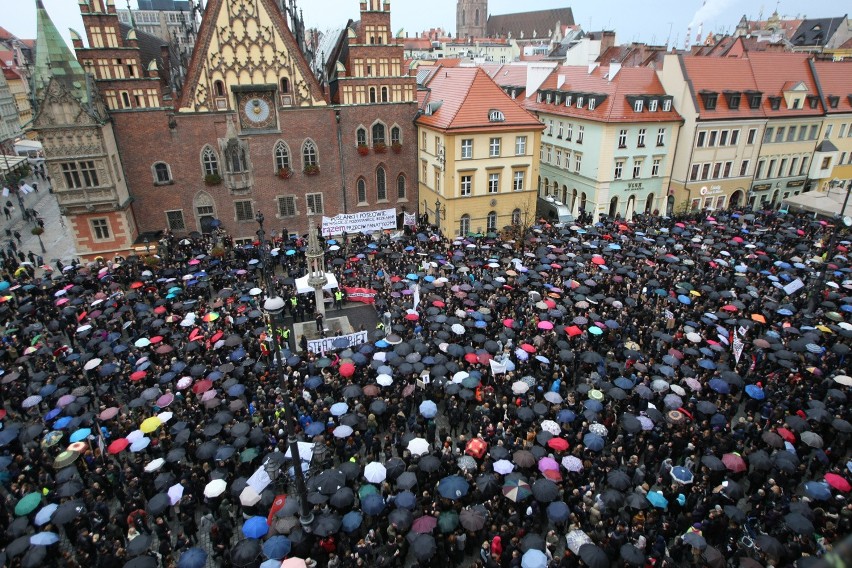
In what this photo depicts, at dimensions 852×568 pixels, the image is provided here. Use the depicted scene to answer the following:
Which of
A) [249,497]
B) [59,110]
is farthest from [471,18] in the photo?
[249,497]

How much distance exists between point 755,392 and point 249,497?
16897 mm

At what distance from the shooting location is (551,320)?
23734 mm

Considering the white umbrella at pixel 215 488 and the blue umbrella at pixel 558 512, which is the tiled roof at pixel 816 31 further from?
the white umbrella at pixel 215 488

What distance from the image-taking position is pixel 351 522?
12.9 meters

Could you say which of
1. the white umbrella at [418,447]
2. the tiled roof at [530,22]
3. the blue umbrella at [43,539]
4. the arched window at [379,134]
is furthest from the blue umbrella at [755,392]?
the tiled roof at [530,22]

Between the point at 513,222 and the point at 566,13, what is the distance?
118m

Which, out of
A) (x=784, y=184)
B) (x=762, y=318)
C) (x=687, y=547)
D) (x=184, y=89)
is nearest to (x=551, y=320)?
(x=762, y=318)

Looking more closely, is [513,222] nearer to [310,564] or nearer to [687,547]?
[687,547]

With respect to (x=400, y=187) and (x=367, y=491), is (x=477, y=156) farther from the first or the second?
(x=367, y=491)

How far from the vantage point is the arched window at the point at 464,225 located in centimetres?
3916

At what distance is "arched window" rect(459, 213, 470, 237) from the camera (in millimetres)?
39156

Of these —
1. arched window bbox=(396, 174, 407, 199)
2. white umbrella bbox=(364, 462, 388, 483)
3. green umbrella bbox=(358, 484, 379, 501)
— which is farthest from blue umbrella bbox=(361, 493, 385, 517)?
arched window bbox=(396, 174, 407, 199)

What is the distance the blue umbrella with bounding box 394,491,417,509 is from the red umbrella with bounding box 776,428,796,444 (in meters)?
11.6

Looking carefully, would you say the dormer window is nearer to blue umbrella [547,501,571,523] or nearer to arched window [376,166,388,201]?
arched window [376,166,388,201]
